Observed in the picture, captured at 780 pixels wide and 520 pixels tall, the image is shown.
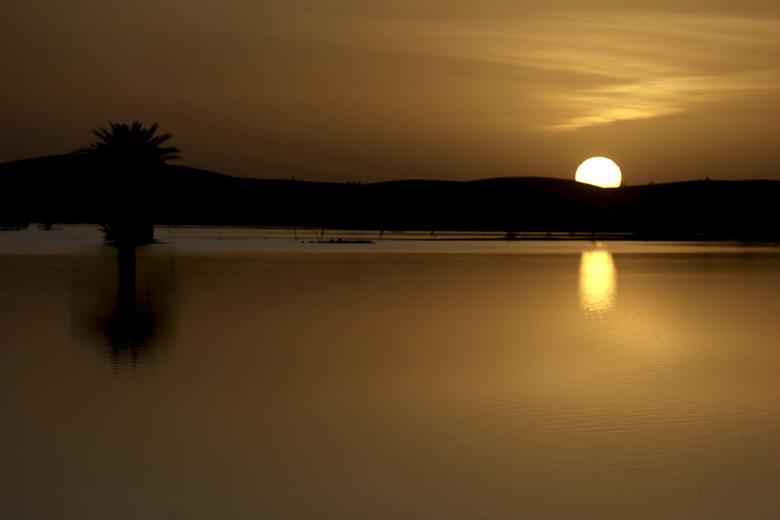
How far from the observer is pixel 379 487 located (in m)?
8.34

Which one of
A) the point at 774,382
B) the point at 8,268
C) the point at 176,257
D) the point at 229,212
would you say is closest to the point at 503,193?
the point at 229,212

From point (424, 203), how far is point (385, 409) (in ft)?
490

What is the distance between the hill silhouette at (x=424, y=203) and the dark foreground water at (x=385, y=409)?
116551 millimetres

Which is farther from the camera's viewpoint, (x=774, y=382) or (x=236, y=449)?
(x=774, y=382)

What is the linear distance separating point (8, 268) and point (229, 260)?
381 inches

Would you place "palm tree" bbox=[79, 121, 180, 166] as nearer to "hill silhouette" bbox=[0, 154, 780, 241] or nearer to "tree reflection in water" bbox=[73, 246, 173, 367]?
"tree reflection in water" bbox=[73, 246, 173, 367]

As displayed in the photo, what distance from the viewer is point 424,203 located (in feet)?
526

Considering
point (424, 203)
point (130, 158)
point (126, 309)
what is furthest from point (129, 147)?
point (424, 203)

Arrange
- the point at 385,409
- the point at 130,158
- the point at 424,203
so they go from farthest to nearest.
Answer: the point at 424,203, the point at 130,158, the point at 385,409

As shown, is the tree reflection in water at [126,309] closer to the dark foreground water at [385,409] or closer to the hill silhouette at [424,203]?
the dark foreground water at [385,409]

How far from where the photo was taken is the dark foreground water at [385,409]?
8.11m

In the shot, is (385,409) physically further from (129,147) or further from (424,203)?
(424,203)

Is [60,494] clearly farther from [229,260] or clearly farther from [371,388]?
[229,260]

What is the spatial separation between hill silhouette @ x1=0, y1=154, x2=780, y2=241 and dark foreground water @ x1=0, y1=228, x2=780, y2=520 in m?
117
